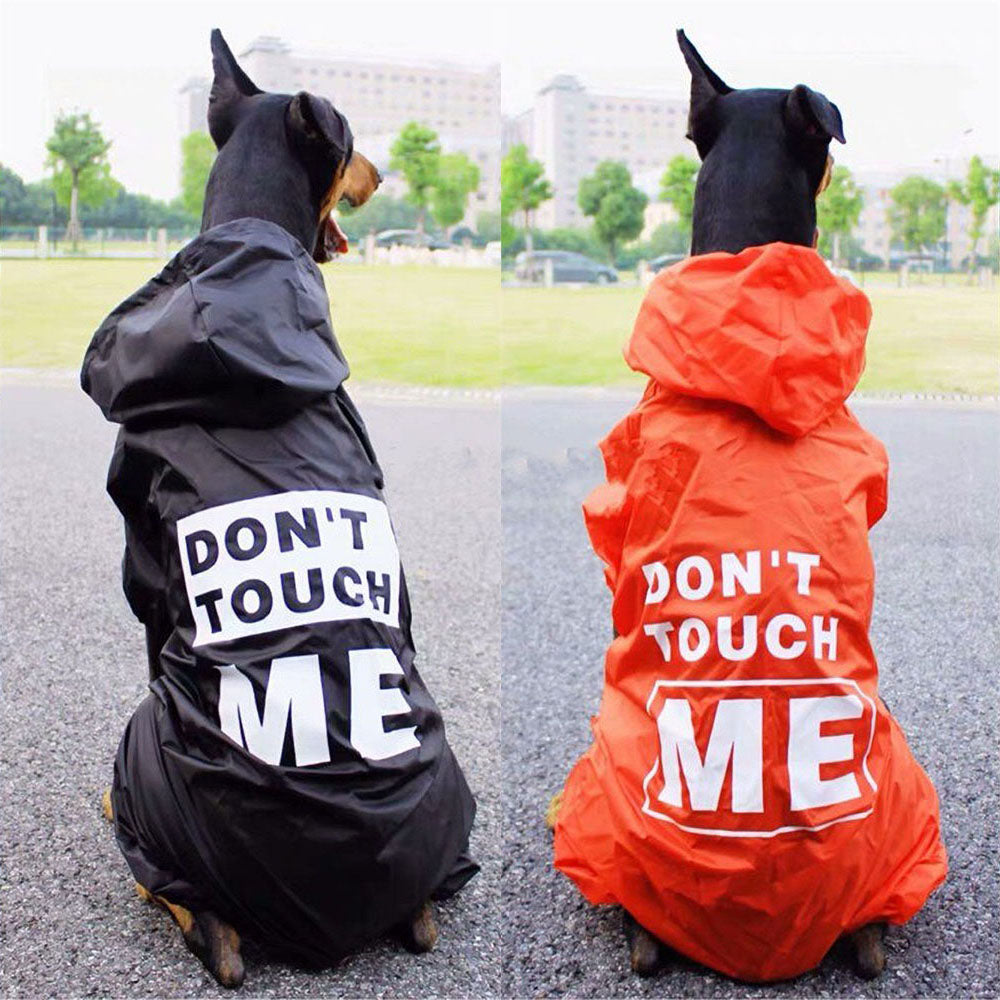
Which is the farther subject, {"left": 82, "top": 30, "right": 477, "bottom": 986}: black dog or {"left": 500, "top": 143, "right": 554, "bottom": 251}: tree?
{"left": 500, "top": 143, "right": 554, "bottom": 251}: tree

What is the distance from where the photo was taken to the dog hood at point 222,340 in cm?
258

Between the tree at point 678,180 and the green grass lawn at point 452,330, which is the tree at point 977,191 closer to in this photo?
the green grass lawn at point 452,330

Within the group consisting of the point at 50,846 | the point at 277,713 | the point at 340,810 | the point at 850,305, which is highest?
the point at 850,305

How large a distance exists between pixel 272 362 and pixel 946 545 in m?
5.06

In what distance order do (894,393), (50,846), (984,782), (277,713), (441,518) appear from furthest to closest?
1. (894,393)
2. (441,518)
3. (984,782)
4. (50,846)
5. (277,713)

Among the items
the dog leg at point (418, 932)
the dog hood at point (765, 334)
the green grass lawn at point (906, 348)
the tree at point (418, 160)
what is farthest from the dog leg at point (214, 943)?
the green grass lawn at point (906, 348)

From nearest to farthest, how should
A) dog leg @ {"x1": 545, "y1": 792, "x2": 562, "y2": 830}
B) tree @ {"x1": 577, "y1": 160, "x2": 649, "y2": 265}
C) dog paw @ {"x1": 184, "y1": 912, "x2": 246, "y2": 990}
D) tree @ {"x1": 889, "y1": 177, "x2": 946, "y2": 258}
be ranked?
dog paw @ {"x1": 184, "y1": 912, "x2": 246, "y2": 990} → dog leg @ {"x1": 545, "y1": 792, "x2": 562, "y2": 830} → tree @ {"x1": 889, "y1": 177, "x2": 946, "y2": 258} → tree @ {"x1": 577, "y1": 160, "x2": 649, "y2": 265}

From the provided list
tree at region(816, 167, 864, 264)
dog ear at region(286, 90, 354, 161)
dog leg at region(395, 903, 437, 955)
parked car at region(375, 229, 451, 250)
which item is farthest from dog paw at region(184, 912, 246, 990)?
A: parked car at region(375, 229, 451, 250)

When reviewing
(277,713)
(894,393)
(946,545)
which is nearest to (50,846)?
(277,713)

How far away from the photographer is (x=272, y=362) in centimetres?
262

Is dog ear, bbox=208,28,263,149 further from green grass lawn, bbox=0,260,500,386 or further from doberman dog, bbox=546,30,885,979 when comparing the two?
green grass lawn, bbox=0,260,500,386

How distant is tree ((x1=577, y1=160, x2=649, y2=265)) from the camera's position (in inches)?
600

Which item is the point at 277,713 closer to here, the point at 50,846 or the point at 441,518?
the point at 50,846

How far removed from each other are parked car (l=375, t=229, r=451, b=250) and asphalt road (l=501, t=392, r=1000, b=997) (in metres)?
3.59
